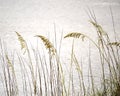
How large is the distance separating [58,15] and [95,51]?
2.49m

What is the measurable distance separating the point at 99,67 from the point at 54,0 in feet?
14.8

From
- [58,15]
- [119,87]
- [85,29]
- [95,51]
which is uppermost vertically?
[58,15]

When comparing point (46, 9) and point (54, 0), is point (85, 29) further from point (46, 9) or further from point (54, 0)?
point (54, 0)

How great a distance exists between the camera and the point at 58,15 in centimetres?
561

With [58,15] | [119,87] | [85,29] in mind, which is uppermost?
[58,15]

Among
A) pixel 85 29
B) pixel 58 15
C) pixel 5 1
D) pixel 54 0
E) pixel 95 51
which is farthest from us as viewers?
pixel 54 0

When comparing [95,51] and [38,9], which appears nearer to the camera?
[95,51]

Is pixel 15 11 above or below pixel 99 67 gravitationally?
above

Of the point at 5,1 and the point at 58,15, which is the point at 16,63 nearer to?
the point at 58,15

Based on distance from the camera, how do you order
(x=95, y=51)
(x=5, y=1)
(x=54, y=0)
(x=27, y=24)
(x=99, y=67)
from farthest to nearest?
1. (x=54, y=0)
2. (x=5, y=1)
3. (x=27, y=24)
4. (x=95, y=51)
5. (x=99, y=67)

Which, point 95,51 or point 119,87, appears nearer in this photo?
point 119,87

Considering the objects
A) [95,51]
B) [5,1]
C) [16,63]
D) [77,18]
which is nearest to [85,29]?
[77,18]

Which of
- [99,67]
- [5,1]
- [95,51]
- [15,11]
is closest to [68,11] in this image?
[15,11]

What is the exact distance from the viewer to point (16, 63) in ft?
9.59
